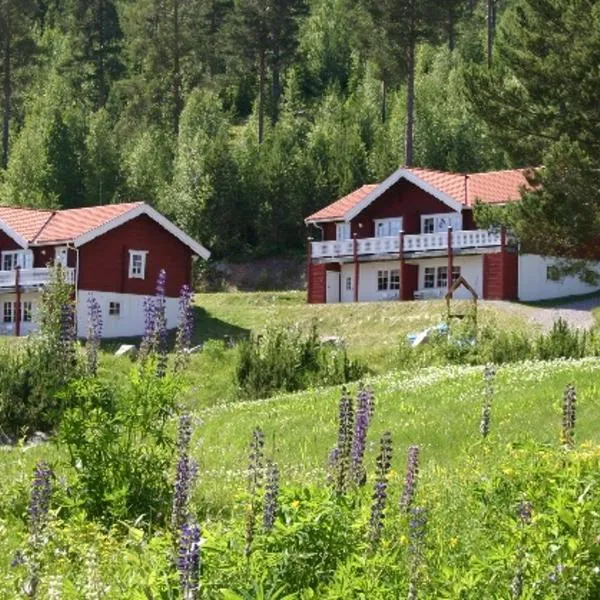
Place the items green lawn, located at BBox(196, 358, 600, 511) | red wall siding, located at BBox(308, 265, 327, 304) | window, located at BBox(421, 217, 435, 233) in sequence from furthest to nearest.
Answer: red wall siding, located at BBox(308, 265, 327, 304)
window, located at BBox(421, 217, 435, 233)
green lawn, located at BBox(196, 358, 600, 511)

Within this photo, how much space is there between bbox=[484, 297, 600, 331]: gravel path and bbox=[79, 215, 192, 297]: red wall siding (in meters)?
14.2

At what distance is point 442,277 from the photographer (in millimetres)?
55562

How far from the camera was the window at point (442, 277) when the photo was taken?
55.3 metres

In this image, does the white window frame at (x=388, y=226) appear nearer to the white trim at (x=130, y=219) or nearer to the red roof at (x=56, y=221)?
the white trim at (x=130, y=219)

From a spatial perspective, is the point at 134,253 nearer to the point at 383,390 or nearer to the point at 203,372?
the point at 203,372

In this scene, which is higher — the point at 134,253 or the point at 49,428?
the point at 134,253

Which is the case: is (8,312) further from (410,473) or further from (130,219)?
(410,473)

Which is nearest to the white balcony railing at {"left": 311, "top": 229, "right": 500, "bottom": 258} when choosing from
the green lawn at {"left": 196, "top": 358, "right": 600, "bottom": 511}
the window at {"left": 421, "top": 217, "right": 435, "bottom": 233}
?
the window at {"left": 421, "top": 217, "right": 435, "bottom": 233}

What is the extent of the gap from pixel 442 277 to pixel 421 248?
164 cm

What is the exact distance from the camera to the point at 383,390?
24.1 meters

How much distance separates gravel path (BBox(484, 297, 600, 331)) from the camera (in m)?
45.8

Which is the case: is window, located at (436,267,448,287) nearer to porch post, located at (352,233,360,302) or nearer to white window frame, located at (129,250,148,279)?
porch post, located at (352,233,360,302)

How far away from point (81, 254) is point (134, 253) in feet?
9.25

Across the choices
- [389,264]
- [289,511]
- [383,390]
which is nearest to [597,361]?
[383,390]
